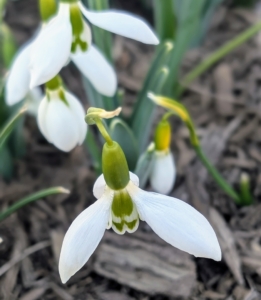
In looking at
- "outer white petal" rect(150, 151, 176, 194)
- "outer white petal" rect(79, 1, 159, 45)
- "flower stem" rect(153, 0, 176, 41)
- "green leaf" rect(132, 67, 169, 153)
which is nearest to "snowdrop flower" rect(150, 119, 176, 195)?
"outer white petal" rect(150, 151, 176, 194)

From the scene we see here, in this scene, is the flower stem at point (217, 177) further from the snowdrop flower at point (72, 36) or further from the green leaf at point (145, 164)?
the snowdrop flower at point (72, 36)

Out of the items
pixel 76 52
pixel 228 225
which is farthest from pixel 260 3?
pixel 76 52

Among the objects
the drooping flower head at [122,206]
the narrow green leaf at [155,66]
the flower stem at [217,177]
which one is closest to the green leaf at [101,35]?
the narrow green leaf at [155,66]

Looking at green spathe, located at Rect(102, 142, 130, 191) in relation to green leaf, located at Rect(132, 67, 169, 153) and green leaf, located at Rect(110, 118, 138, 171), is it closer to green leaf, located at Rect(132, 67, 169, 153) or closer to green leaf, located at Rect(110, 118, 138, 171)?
green leaf, located at Rect(110, 118, 138, 171)

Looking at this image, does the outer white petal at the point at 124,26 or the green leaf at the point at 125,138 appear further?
the green leaf at the point at 125,138

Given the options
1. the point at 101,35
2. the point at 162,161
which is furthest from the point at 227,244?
the point at 101,35

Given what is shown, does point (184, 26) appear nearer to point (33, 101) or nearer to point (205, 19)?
point (205, 19)

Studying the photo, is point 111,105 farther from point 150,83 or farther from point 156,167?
point 156,167
